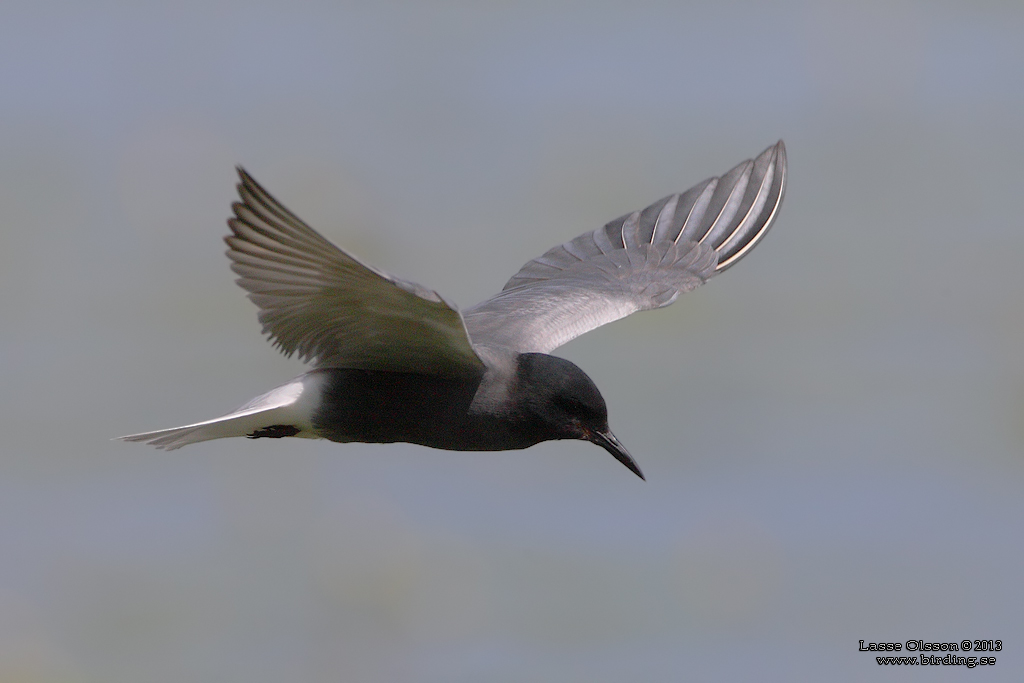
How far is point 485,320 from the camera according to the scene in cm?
640

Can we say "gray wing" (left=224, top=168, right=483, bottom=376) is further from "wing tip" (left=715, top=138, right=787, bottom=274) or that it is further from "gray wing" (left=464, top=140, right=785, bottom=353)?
"wing tip" (left=715, top=138, right=787, bottom=274)

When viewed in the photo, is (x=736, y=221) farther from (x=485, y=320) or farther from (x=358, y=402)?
(x=358, y=402)

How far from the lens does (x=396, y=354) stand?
5363mm

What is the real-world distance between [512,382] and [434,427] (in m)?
0.35

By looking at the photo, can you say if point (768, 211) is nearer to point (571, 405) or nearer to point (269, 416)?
point (571, 405)

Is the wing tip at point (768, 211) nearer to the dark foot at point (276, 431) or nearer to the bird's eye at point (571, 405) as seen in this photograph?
the bird's eye at point (571, 405)

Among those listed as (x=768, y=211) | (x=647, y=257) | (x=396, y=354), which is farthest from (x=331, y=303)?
(x=768, y=211)

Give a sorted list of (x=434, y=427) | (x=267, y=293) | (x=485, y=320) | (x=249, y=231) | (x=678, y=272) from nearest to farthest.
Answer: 1. (x=249, y=231)
2. (x=267, y=293)
3. (x=434, y=427)
4. (x=485, y=320)
5. (x=678, y=272)

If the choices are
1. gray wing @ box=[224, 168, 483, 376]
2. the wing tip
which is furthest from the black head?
the wing tip

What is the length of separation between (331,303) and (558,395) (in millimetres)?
981

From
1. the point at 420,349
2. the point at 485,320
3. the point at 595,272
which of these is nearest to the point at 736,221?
the point at 595,272

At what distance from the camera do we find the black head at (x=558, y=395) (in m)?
5.50

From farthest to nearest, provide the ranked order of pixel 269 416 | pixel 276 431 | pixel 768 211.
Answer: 1. pixel 768 211
2. pixel 276 431
3. pixel 269 416

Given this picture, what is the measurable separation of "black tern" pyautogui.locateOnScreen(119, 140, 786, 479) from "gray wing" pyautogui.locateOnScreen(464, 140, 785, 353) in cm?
2
